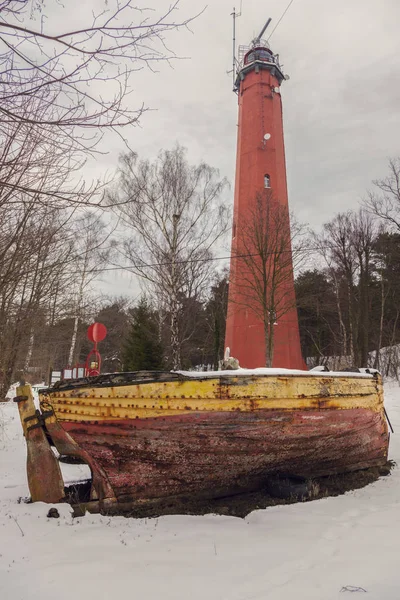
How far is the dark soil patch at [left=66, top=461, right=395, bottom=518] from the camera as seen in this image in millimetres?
4293

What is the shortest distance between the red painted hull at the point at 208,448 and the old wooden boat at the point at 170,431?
0.4 inches

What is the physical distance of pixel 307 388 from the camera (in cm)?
526

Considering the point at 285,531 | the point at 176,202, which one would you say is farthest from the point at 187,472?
the point at 176,202

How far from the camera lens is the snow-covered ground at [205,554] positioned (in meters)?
2.69

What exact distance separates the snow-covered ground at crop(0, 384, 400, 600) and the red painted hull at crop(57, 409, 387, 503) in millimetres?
446

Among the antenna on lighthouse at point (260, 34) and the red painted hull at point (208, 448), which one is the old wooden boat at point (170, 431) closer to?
the red painted hull at point (208, 448)

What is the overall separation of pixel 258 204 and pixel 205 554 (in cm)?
1368

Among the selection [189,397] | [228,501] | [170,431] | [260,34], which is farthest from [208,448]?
[260,34]

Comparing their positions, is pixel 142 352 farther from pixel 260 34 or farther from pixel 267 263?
pixel 260 34

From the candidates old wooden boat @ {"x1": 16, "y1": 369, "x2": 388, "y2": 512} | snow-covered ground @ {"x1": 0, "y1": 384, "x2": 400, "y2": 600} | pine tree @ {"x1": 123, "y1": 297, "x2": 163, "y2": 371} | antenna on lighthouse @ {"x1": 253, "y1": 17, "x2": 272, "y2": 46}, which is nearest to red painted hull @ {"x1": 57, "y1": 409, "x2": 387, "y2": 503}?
old wooden boat @ {"x1": 16, "y1": 369, "x2": 388, "y2": 512}

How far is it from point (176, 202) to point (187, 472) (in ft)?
41.9

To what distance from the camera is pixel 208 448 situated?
15.1ft

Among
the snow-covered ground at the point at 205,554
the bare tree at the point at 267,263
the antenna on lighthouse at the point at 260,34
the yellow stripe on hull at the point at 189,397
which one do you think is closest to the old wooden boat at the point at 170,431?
the yellow stripe on hull at the point at 189,397

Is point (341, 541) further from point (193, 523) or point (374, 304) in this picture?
point (374, 304)
